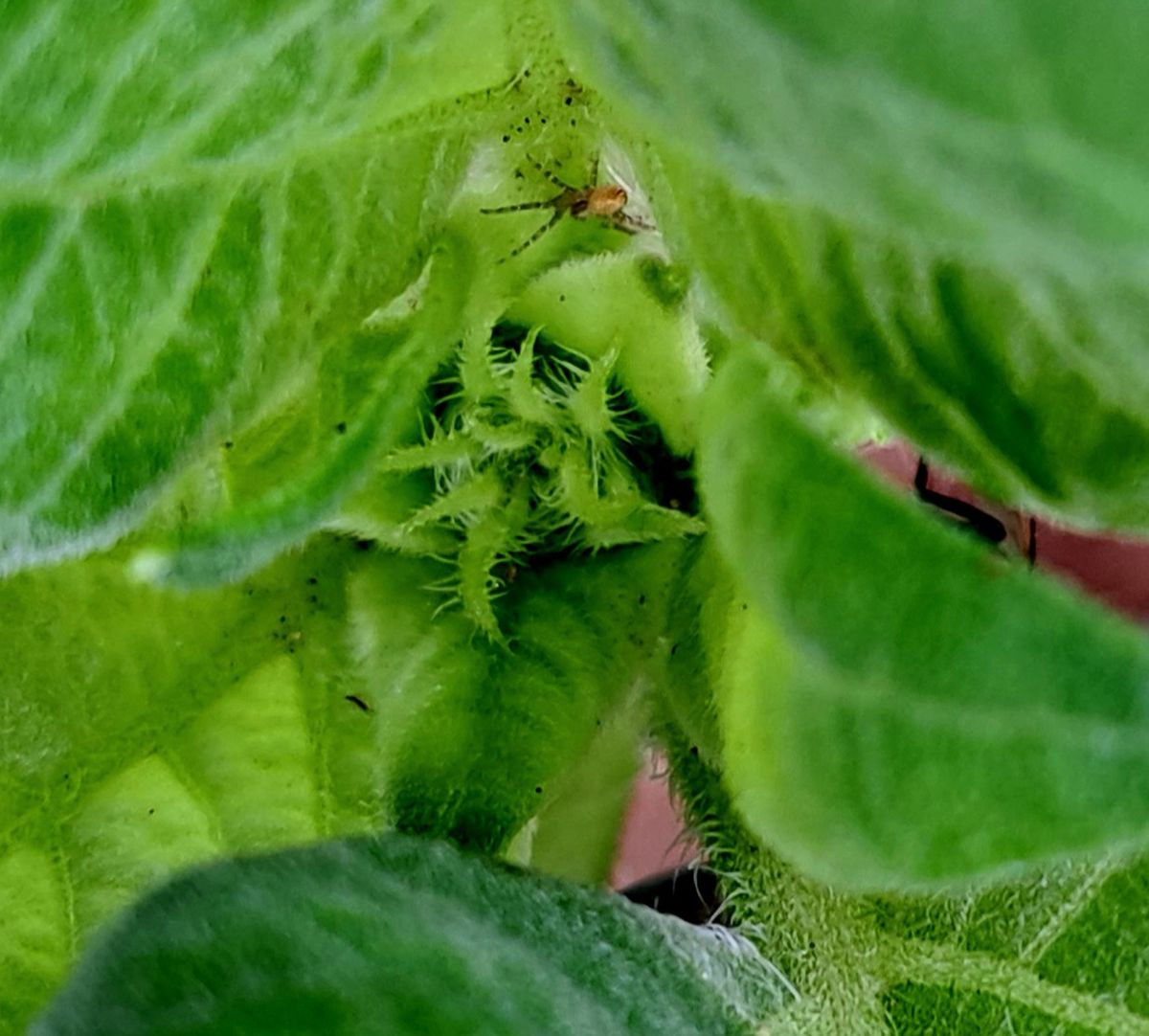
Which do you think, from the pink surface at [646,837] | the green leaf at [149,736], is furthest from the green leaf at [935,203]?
the pink surface at [646,837]

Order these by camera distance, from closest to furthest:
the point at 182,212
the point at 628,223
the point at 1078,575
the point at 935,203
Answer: the point at 935,203
the point at 182,212
the point at 628,223
the point at 1078,575

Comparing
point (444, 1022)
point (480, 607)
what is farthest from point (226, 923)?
point (480, 607)

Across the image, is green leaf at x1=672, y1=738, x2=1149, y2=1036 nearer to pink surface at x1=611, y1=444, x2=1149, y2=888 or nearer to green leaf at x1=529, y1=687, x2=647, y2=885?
green leaf at x1=529, y1=687, x2=647, y2=885

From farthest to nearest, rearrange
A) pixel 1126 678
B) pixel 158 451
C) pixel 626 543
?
pixel 626 543 → pixel 158 451 → pixel 1126 678

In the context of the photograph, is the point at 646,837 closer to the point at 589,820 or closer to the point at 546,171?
the point at 589,820

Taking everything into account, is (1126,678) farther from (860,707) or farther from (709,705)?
(709,705)

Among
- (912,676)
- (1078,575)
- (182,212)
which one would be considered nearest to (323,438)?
(182,212)
